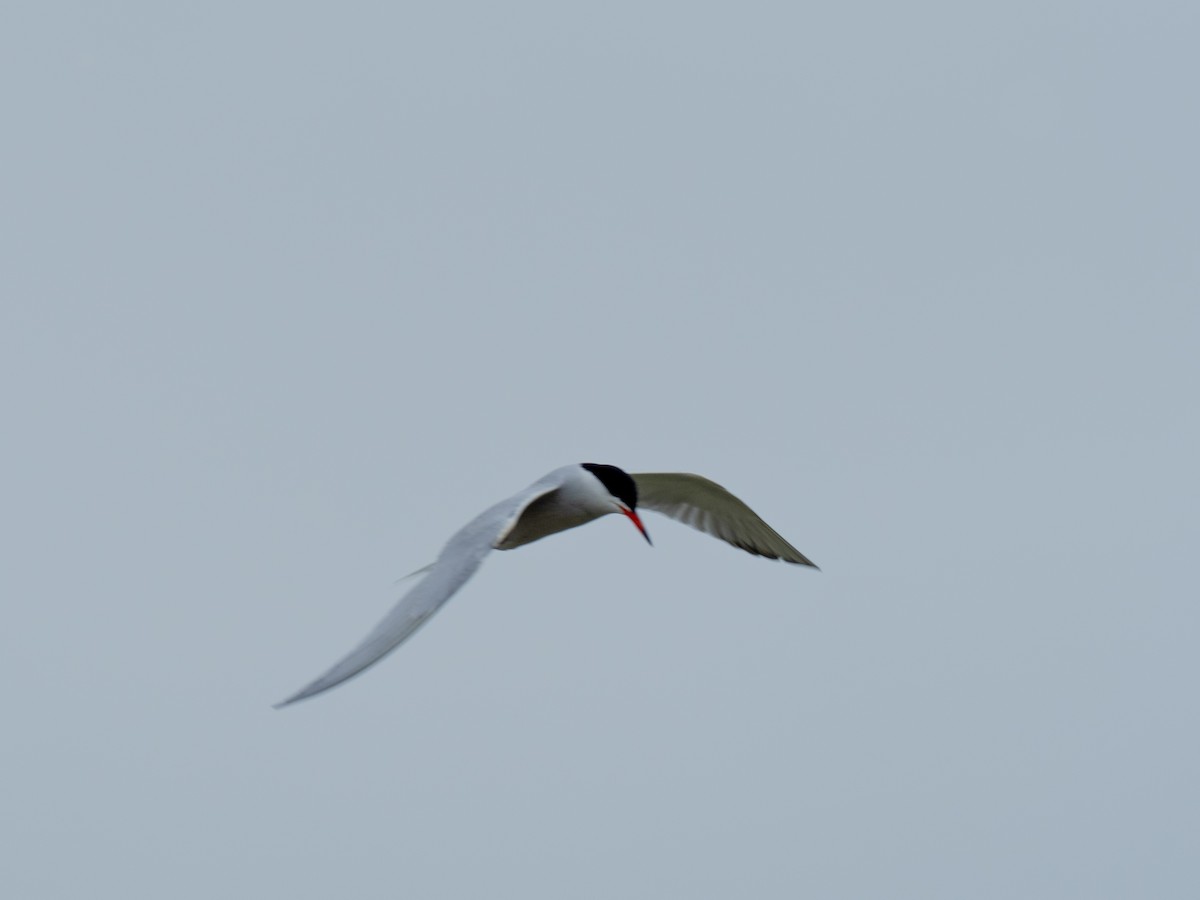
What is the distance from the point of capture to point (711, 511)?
12.7m

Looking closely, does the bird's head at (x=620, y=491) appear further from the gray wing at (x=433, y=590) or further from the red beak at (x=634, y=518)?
the gray wing at (x=433, y=590)

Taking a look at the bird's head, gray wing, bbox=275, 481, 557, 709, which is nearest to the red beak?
the bird's head

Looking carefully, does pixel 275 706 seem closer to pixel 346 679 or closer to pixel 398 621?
pixel 346 679

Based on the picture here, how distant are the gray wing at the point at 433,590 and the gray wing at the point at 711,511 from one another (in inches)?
106

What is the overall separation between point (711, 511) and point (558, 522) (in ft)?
7.57

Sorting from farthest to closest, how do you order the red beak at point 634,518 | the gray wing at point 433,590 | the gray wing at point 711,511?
the gray wing at point 711,511 < the red beak at point 634,518 < the gray wing at point 433,590

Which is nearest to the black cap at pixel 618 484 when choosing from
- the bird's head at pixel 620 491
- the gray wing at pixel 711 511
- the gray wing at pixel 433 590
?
the bird's head at pixel 620 491

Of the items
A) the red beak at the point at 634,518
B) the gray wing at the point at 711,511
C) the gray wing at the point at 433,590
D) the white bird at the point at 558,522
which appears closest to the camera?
the gray wing at the point at 433,590

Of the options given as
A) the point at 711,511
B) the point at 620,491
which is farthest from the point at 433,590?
the point at 711,511

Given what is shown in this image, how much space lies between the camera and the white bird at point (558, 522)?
712 centimetres

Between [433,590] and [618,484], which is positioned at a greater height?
[618,484]

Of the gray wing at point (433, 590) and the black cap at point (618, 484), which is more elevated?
the black cap at point (618, 484)

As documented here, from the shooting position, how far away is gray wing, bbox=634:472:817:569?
12258mm

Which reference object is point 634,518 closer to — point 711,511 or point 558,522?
point 558,522
